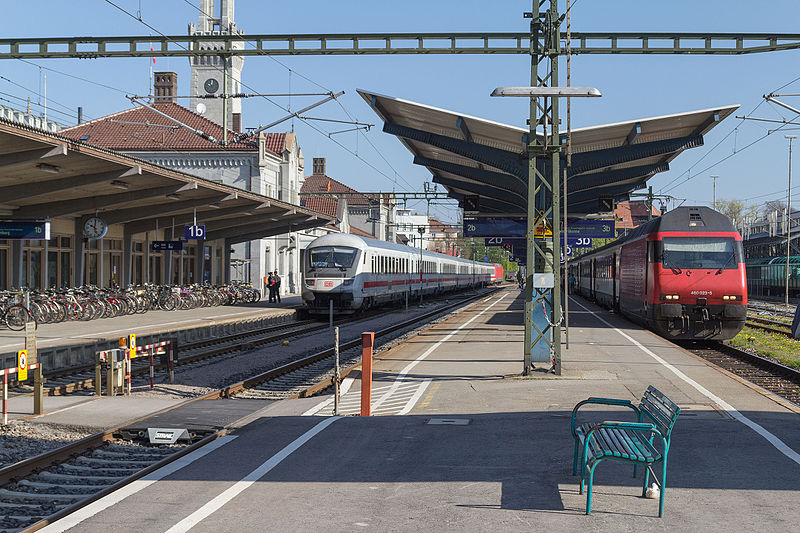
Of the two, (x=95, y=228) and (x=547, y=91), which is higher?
(x=547, y=91)

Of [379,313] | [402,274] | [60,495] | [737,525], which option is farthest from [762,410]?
[402,274]

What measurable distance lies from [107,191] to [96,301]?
12.0 ft

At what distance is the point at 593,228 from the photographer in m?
46.2

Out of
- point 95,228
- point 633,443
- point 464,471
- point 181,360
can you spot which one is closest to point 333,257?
point 95,228

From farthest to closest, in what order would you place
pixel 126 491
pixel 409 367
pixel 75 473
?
pixel 409 367
pixel 75 473
pixel 126 491

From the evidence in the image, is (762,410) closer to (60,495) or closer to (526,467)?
(526,467)

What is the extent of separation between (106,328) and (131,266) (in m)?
13.0

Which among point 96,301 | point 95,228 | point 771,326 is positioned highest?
point 95,228

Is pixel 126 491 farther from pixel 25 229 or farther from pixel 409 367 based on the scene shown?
pixel 25 229

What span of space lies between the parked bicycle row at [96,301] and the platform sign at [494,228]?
12025 mm

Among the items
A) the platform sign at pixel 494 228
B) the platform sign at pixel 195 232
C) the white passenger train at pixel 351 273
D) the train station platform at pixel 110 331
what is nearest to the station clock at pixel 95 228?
the train station platform at pixel 110 331

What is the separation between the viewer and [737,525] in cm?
595

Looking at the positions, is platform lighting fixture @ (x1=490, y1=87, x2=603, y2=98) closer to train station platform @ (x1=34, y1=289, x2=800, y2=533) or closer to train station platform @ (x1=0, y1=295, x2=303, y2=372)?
train station platform @ (x1=34, y1=289, x2=800, y2=533)

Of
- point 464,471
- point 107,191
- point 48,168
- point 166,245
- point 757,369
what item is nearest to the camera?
point 464,471
